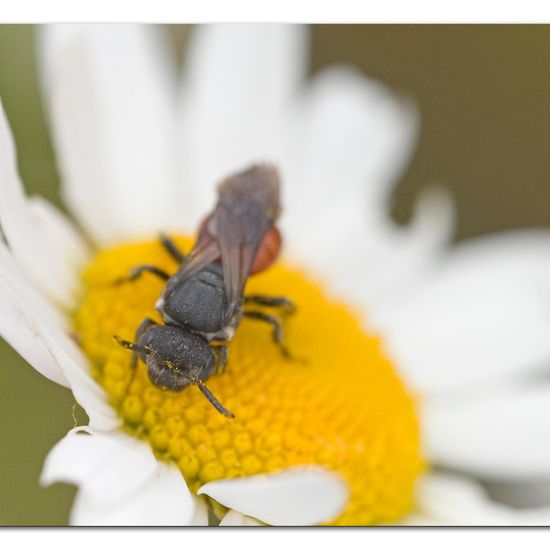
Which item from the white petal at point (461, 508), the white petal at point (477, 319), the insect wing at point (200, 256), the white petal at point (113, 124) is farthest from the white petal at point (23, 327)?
the white petal at point (477, 319)

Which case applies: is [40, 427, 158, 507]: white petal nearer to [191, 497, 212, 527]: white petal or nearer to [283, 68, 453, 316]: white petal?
[191, 497, 212, 527]: white petal

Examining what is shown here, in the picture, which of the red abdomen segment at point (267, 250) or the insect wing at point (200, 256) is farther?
the red abdomen segment at point (267, 250)

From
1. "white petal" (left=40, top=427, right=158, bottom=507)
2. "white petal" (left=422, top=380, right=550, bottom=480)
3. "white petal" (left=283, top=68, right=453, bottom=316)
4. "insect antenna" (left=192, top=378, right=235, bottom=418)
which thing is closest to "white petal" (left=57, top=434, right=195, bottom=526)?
"white petal" (left=40, top=427, right=158, bottom=507)

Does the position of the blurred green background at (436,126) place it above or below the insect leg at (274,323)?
above

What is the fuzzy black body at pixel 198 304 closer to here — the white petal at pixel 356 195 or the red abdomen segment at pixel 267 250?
the red abdomen segment at pixel 267 250

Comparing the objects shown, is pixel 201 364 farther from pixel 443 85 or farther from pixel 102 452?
pixel 443 85
